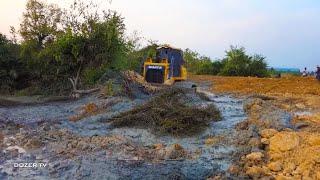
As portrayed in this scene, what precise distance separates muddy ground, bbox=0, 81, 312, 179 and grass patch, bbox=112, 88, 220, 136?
0.27 meters

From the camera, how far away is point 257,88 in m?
25.0

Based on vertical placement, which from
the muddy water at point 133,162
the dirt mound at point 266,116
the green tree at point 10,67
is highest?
the green tree at point 10,67

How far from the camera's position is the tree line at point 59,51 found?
22.4 metres

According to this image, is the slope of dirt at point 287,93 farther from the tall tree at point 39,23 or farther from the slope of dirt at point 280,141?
the tall tree at point 39,23

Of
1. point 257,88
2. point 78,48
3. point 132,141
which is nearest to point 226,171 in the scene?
point 132,141

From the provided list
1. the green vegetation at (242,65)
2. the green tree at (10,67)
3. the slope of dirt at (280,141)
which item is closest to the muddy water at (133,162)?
the slope of dirt at (280,141)

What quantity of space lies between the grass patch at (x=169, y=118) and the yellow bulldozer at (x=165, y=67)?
8435 millimetres

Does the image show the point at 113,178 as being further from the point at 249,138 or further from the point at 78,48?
the point at 78,48

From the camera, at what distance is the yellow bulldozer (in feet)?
79.0

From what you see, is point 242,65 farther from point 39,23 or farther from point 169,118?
point 169,118

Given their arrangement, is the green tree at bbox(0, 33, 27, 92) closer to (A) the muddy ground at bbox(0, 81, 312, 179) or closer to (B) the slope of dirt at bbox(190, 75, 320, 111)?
(A) the muddy ground at bbox(0, 81, 312, 179)

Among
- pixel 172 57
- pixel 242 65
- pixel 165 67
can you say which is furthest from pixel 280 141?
pixel 242 65

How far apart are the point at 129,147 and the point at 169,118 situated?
98.1 inches

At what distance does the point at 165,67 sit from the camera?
24109 millimetres
